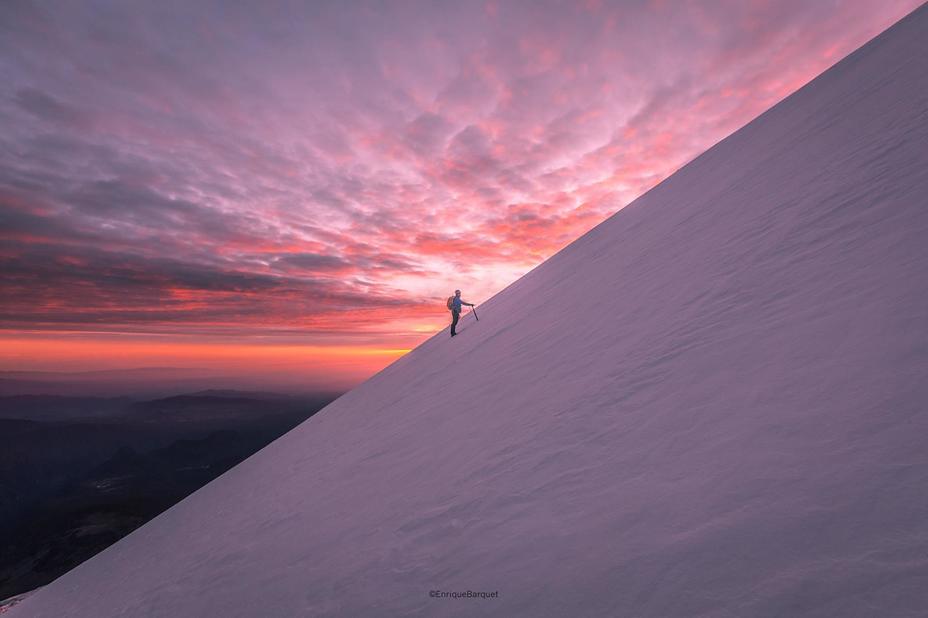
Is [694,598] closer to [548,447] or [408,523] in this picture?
[548,447]

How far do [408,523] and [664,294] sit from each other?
4004mm

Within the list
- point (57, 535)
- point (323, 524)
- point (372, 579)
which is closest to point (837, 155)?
point (372, 579)

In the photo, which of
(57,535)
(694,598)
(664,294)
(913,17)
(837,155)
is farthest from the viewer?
(57,535)

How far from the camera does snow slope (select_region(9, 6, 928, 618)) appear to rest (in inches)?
63.7

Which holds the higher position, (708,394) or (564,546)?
(708,394)

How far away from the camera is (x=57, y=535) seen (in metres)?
123

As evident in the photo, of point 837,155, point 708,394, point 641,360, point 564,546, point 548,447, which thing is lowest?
point 564,546

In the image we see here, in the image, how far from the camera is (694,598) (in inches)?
61.1

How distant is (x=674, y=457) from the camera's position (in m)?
A: 2.39

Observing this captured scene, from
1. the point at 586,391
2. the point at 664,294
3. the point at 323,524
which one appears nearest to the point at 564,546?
the point at 586,391

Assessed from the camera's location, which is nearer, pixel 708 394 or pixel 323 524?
pixel 708 394

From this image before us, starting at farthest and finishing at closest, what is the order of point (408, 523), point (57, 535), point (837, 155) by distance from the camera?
point (57, 535)
point (837, 155)
point (408, 523)

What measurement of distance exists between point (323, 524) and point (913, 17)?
50.1 ft

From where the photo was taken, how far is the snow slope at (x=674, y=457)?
1618mm
